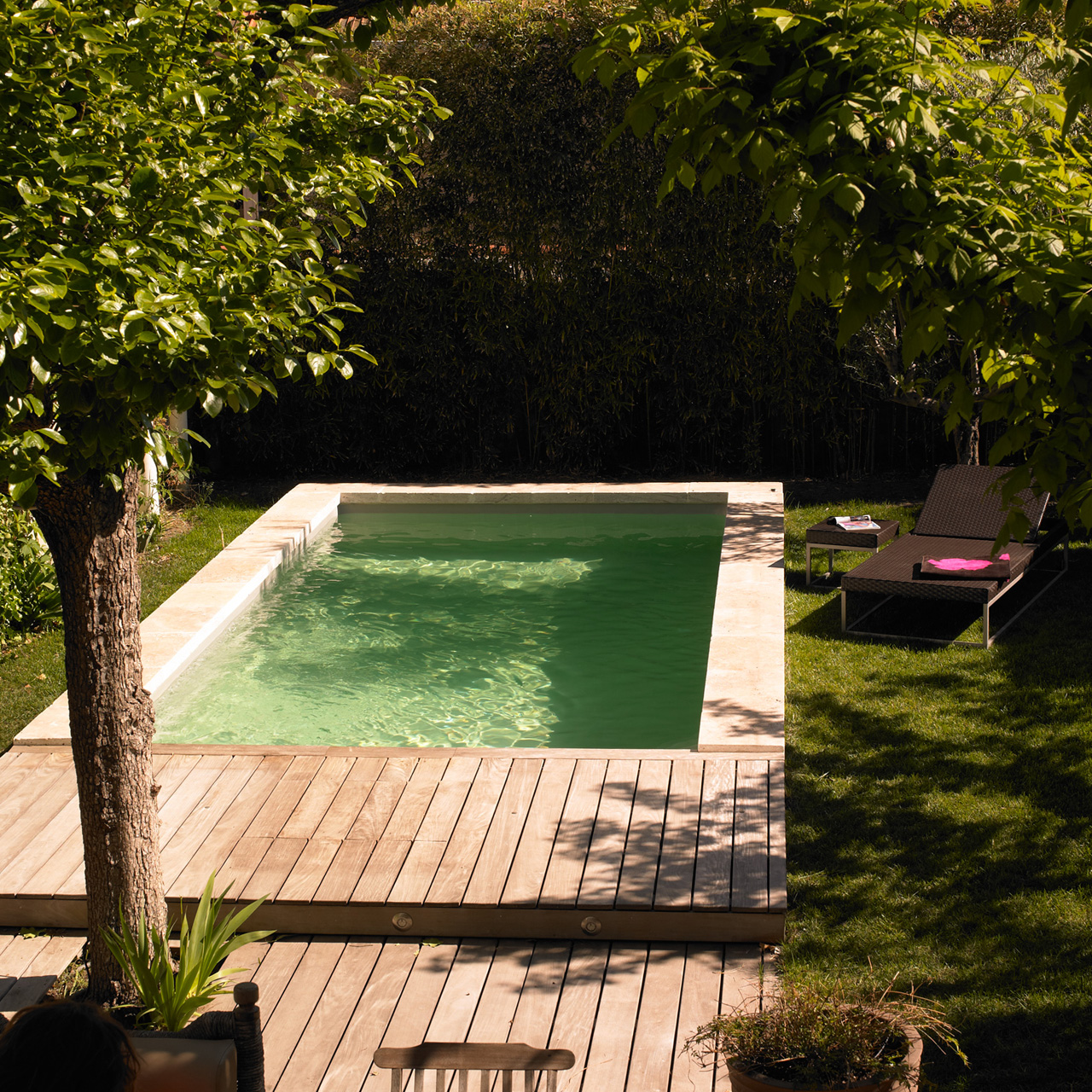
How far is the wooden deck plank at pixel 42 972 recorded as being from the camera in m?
4.12

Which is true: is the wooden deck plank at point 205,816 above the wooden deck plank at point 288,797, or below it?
below

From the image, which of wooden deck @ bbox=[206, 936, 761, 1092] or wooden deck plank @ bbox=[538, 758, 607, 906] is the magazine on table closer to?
wooden deck plank @ bbox=[538, 758, 607, 906]

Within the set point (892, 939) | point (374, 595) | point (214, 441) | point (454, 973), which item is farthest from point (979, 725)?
point (214, 441)

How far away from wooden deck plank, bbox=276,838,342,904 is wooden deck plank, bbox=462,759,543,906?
1.98 ft

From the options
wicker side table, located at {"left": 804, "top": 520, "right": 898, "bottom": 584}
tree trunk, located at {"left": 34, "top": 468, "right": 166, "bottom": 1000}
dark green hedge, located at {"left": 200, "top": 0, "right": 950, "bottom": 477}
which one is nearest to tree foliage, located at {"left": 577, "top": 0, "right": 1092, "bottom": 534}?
tree trunk, located at {"left": 34, "top": 468, "right": 166, "bottom": 1000}

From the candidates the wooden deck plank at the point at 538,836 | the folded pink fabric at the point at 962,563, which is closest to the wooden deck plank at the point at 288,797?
the wooden deck plank at the point at 538,836

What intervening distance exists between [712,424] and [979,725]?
680 centimetres

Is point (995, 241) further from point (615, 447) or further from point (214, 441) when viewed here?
point (214, 441)

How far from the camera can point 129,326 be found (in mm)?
2580

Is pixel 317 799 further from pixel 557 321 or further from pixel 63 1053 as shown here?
pixel 557 321

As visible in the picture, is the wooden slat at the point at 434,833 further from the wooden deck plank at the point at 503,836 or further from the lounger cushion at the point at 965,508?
the lounger cushion at the point at 965,508

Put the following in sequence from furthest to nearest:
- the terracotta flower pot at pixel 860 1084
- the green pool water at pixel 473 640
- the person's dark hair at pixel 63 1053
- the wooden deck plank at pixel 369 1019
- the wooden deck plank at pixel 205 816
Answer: the green pool water at pixel 473 640 → the wooden deck plank at pixel 205 816 → the wooden deck plank at pixel 369 1019 → the terracotta flower pot at pixel 860 1084 → the person's dark hair at pixel 63 1053

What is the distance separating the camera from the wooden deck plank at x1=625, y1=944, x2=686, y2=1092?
3.63 metres

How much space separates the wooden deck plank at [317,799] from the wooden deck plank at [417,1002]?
34.9 inches
